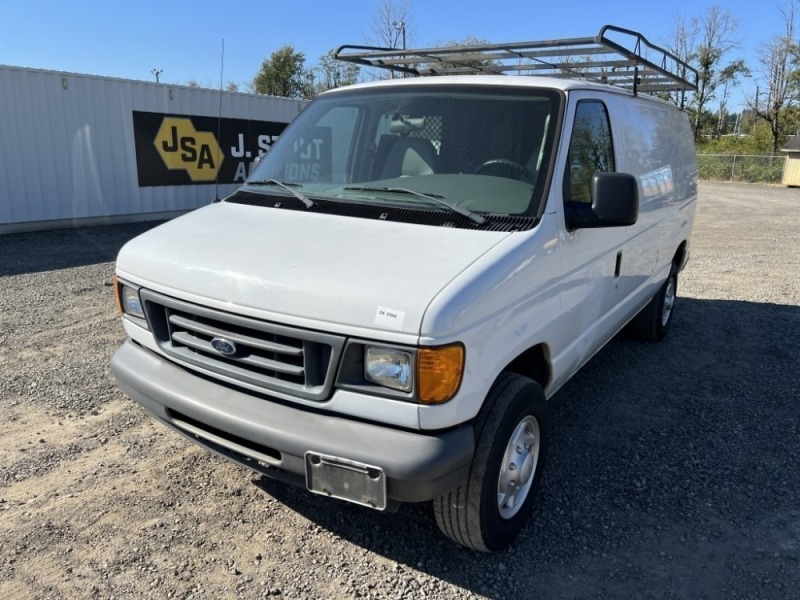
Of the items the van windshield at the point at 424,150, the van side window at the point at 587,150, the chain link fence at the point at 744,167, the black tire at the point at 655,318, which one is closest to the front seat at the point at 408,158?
the van windshield at the point at 424,150

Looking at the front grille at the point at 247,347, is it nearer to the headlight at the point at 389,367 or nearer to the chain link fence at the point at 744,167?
the headlight at the point at 389,367

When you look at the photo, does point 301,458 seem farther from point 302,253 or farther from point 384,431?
point 302,253

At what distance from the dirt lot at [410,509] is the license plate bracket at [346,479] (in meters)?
0.60

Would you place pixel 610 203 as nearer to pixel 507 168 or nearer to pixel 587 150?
pixel 507 168

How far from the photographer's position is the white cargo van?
7.75 feet

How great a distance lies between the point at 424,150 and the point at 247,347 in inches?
61.9

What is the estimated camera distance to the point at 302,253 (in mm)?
2725

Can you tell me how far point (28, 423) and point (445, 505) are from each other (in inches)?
116

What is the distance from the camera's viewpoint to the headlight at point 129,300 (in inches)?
124

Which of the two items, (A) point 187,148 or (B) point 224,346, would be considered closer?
(B) point 224,346

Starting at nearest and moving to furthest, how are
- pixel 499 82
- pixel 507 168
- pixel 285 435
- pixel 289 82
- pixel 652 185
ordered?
pixel 285 435 → pixel 507 168 → pixel 499 82 → pixel 652 185 → pixel 289 82

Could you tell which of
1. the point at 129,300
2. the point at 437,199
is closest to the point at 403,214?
the point at 437,199

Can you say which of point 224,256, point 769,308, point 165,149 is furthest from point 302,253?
point 165,149

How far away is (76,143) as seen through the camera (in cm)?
1170
